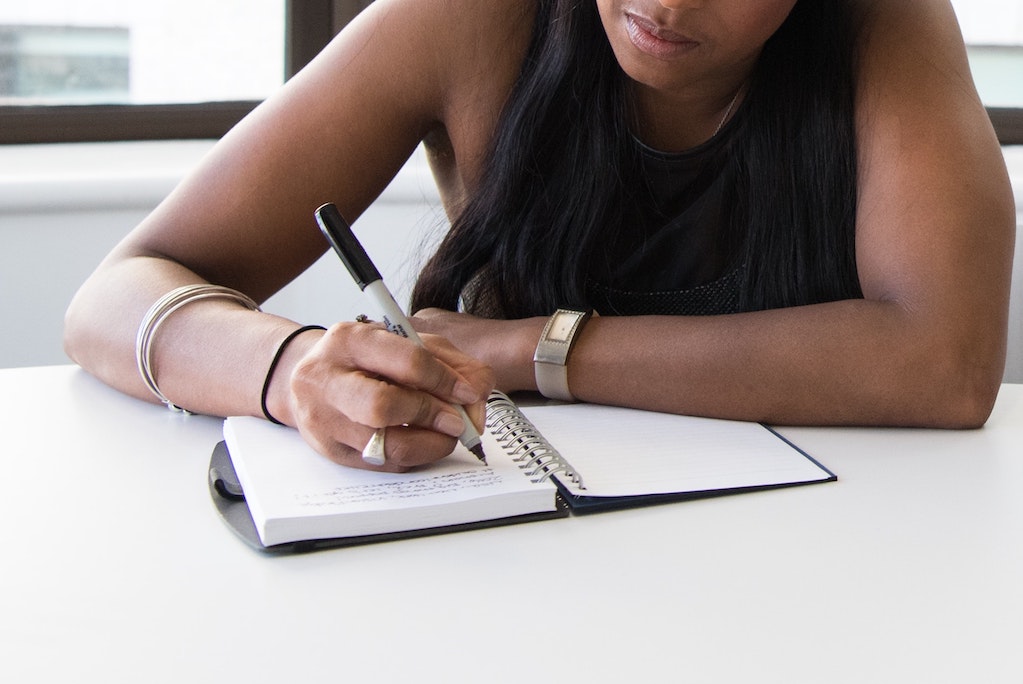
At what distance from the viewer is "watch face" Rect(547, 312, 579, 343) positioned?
110cm

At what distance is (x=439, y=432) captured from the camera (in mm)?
841

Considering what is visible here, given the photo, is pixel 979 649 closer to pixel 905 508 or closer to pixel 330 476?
pixel 905 508

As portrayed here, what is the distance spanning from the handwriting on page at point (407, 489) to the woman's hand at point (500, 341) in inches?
10.2

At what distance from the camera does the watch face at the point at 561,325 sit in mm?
1104

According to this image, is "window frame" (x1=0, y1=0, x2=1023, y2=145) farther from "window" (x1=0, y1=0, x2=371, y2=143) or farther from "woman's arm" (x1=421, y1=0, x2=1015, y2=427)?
"woman's arm" (x1=421, y1=0, x2=1015, y2=427)

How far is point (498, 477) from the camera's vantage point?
836 mm

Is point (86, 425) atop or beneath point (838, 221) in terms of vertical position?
beneath

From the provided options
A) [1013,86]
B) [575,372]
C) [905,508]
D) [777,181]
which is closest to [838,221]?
[777,181]

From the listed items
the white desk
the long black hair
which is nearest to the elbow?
the white desk

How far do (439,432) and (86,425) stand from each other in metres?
0.36

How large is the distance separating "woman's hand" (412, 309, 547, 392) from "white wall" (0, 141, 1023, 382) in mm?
714

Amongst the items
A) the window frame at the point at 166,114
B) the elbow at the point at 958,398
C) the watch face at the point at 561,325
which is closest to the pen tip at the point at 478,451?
the watch face at the point at 561,325

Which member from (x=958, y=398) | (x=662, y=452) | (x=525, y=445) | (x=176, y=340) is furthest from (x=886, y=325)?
(x=176, y=340)

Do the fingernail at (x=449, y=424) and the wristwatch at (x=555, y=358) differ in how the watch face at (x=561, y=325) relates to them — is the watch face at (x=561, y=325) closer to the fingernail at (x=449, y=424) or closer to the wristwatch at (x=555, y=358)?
the wristwatch at (x=555, y=358)
